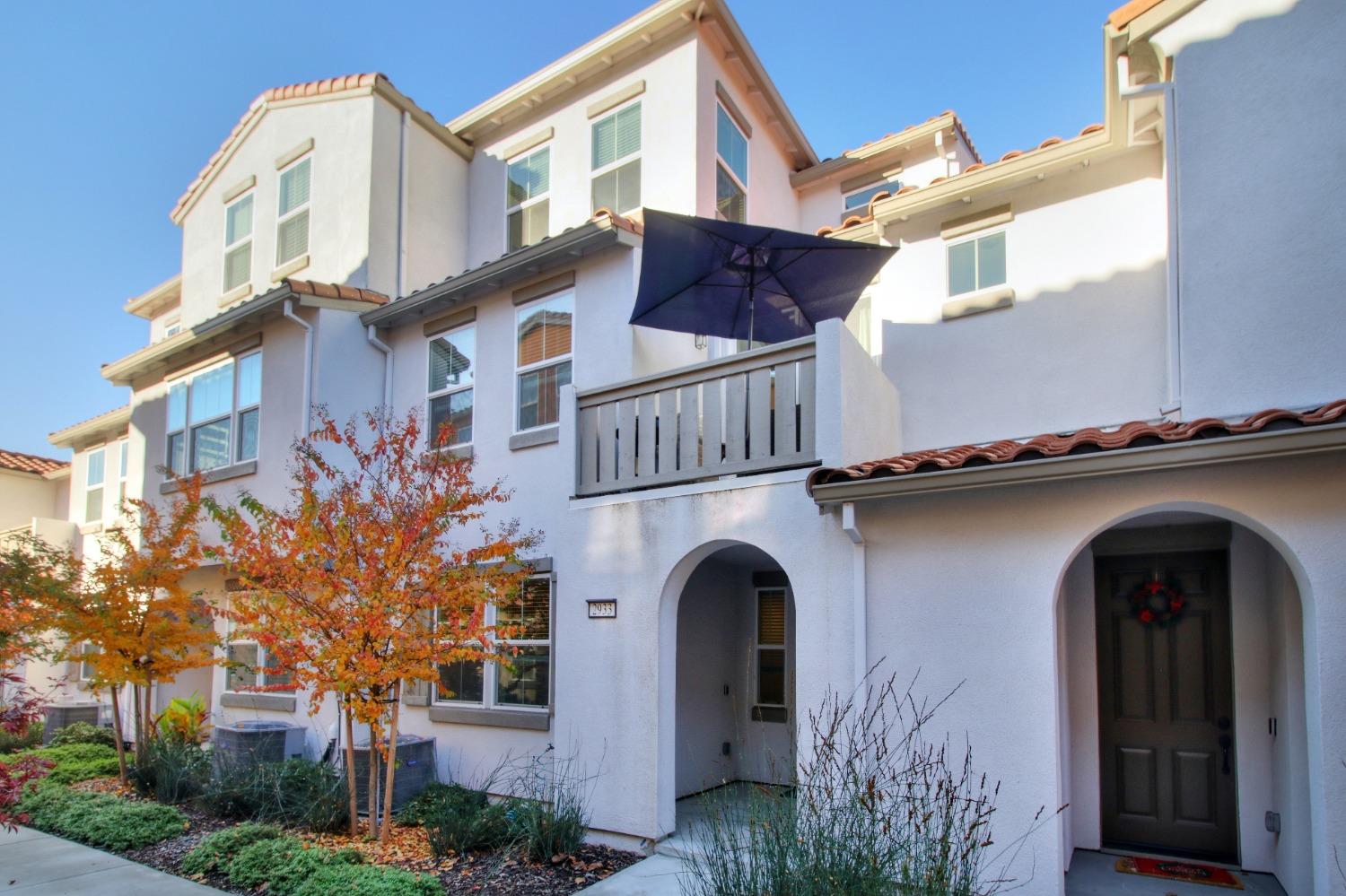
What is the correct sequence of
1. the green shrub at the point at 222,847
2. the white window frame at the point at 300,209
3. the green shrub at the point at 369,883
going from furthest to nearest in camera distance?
1. the white window frame at the point at 300,209
2. the green shrub at the point at 222,847
3. the green shrub at the point at 369,883

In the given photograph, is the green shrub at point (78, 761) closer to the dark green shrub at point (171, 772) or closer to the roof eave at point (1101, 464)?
the dark green shrub at point (171, 772)

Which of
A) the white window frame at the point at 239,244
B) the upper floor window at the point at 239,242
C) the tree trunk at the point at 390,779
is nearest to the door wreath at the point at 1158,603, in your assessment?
the tree trunk at the point at 390,779

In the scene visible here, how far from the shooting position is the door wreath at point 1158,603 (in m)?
7.74

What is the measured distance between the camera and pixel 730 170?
12586mm

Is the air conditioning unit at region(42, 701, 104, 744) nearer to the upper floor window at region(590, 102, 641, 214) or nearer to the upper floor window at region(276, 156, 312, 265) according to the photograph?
the upper floor window at region(276, 156, 312, 265)

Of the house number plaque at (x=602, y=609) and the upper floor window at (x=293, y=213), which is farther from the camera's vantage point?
the upper floor window at (x=293, y=213)

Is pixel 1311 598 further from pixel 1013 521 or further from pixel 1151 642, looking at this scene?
pixel 1151 642

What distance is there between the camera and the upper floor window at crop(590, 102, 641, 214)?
12289 millimetres

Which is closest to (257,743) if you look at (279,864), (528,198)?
(279,864)

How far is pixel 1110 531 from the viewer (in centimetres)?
801

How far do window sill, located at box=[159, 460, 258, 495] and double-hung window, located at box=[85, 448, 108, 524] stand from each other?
255 inches

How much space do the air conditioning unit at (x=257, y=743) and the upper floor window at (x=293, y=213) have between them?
7452 millimetres

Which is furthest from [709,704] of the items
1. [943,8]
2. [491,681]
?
[943,8]

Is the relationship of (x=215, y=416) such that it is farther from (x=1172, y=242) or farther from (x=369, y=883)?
(x=1172, y=242)
